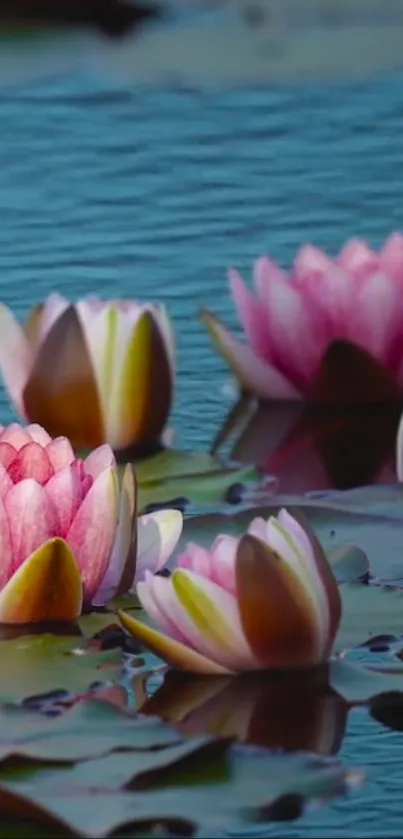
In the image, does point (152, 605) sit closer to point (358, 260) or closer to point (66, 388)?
point (66, 388)

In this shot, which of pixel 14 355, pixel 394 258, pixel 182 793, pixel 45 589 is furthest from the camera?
pixel 394 258

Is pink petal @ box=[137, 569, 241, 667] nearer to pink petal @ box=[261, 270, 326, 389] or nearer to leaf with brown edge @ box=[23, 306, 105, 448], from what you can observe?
leaf with brown edge @ box=[23, 306, 105, 448]

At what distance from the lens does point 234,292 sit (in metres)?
2.45

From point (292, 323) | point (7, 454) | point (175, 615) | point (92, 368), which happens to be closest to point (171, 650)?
point (175, 615)

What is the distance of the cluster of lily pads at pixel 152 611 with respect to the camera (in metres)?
1.50

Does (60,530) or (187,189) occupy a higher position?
(187,189)

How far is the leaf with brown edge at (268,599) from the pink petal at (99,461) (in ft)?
0.68

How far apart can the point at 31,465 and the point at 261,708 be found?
302 millimetres

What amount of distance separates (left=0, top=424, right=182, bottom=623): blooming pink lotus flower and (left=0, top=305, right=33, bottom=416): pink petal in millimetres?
409

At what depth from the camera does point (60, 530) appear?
73.0 inches

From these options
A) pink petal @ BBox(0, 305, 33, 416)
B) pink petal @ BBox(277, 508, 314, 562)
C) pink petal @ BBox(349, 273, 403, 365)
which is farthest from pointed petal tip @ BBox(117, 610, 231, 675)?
pink petal @ BBox(349, 273, 403, 365)

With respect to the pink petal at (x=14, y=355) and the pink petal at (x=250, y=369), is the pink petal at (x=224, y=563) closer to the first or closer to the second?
the pink petal at (x=14, y=355)

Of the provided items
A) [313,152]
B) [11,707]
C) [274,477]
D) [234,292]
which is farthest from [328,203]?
[11,707]

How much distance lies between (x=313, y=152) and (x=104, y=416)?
63.2 inches
